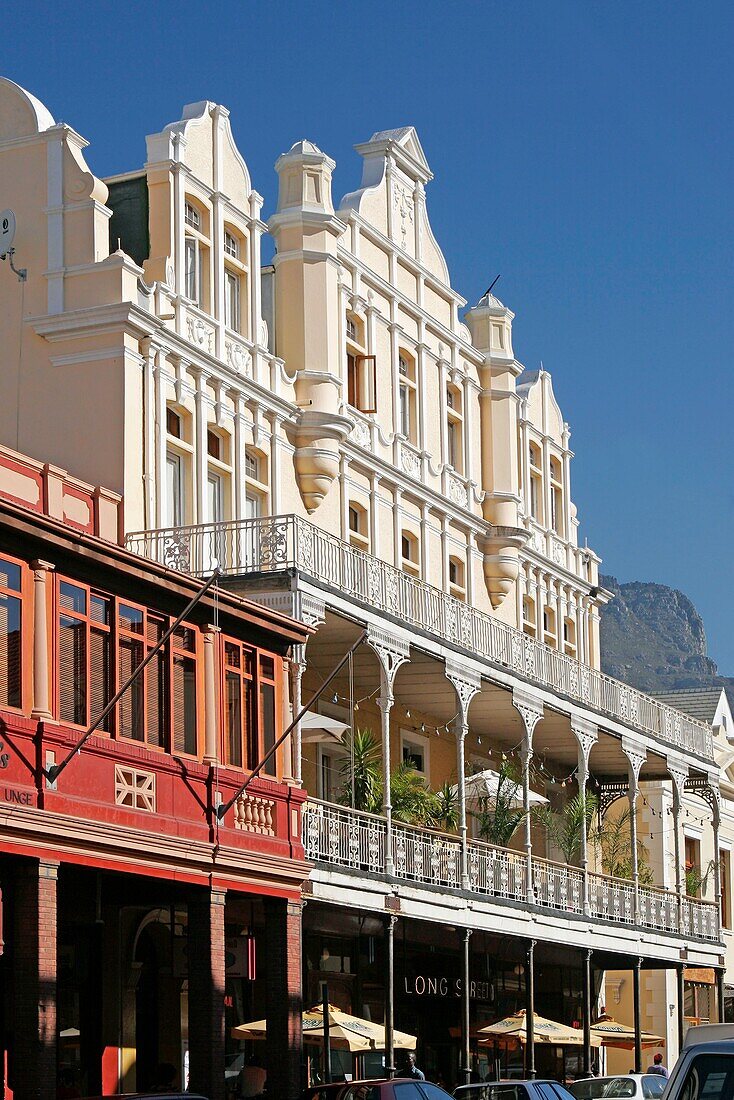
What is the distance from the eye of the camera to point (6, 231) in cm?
3238

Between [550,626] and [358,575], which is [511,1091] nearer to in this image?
[358,575]

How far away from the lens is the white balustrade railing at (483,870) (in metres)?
29.4

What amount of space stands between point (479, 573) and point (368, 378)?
21.9 feet

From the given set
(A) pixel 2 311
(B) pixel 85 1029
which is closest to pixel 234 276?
(A) pixel 2 311

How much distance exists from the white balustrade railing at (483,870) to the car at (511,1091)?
570 cm

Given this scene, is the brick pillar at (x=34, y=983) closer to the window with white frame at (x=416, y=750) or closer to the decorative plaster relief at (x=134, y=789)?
the decorative plaster relief at (x=134, y=789)

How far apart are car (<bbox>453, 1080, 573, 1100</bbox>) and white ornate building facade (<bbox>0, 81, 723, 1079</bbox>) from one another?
5.63 metres

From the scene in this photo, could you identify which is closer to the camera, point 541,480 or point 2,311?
point 2,311

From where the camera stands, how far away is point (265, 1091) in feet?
86.8

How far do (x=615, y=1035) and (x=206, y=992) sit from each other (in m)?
20.4

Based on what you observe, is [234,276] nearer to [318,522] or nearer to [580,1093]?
[318,522]

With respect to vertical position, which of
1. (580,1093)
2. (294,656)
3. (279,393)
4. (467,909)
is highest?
(279,393)

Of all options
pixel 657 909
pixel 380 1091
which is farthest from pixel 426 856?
pixel 380 1091

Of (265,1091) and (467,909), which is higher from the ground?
(467,909)
